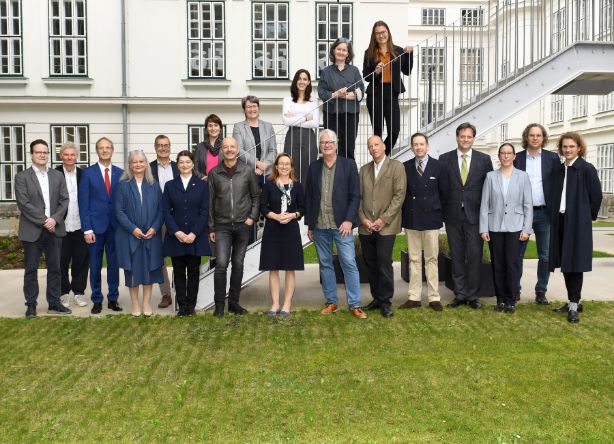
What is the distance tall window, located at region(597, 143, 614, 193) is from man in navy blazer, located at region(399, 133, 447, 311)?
22.4 m

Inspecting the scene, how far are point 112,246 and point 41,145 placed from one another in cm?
137

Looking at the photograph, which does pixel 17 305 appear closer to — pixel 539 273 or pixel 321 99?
pixel 321 99

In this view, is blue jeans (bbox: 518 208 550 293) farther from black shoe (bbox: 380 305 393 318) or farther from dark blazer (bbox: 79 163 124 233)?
dark blazer (bbox: 79 163 124 233)

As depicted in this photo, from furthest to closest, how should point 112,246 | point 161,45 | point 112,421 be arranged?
point 161,45, point 112,246, point 112,421

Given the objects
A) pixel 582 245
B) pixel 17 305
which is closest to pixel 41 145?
pixel 17 305

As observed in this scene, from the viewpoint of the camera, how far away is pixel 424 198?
24.9ft

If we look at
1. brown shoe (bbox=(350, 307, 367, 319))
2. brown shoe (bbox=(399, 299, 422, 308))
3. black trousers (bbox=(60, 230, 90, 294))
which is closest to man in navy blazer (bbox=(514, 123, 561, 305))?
brown shoe (bbox=(399, 299, 422, 308))

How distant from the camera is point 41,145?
752 centimetres

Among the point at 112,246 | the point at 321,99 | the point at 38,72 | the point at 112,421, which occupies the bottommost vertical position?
the point at 112,421

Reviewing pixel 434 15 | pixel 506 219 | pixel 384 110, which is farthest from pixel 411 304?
pixel 434 15

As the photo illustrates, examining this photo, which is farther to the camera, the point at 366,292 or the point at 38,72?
the point at 38,72

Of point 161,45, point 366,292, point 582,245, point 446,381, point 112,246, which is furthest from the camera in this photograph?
point 161,45

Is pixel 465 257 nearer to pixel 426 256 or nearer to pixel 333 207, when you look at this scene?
pixel 426 256

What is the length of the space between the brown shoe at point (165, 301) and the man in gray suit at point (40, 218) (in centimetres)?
112
